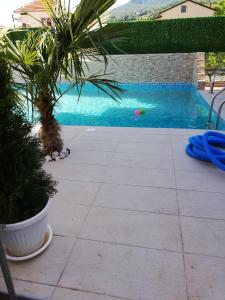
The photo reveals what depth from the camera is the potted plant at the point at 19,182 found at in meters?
1.39

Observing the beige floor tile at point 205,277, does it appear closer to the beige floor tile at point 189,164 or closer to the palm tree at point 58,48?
the beige floor tile at point 189,164

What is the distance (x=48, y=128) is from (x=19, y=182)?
1.93 metres

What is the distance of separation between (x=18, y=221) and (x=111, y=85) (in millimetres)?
1971

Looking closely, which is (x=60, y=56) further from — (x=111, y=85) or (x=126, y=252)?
(x=126, y=252)

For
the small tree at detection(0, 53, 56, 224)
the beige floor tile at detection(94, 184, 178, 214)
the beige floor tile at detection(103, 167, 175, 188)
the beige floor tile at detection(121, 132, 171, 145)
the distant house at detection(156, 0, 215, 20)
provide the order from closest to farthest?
the small tree at detection(0, 53, 56, 224)
the beige floor tile at detection(94, 184, 178, 214)
the beige floor tile at detection(103, 167, 175, 188)
the beige floor tile at detection(121, 132, 171, 145)
the distant house at detection(156, 0, 215, 20)

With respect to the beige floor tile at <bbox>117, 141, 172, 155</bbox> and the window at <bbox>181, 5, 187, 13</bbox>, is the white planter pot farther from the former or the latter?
the window at <bbox>181, 5, 187, 13</bbox>

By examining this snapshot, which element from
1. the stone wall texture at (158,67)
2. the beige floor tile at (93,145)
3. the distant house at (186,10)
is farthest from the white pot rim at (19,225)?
the distant house at (186,10)

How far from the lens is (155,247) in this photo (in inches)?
72.7

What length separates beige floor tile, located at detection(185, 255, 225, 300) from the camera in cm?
150

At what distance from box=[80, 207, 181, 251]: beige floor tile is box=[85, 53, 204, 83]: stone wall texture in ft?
28.0

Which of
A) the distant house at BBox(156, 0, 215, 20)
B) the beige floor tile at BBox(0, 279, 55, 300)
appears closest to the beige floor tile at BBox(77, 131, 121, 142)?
the beige floor tile at BBox(0, 279, 55, 300)

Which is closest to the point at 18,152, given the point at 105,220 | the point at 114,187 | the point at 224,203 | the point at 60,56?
the point at 105,220

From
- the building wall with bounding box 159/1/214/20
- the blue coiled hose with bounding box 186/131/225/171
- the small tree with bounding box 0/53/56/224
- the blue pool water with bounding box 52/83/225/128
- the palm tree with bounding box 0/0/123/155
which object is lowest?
the blue pool water with bounding box 52/83/225/128

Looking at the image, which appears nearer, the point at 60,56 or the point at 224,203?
the point at 224,203
